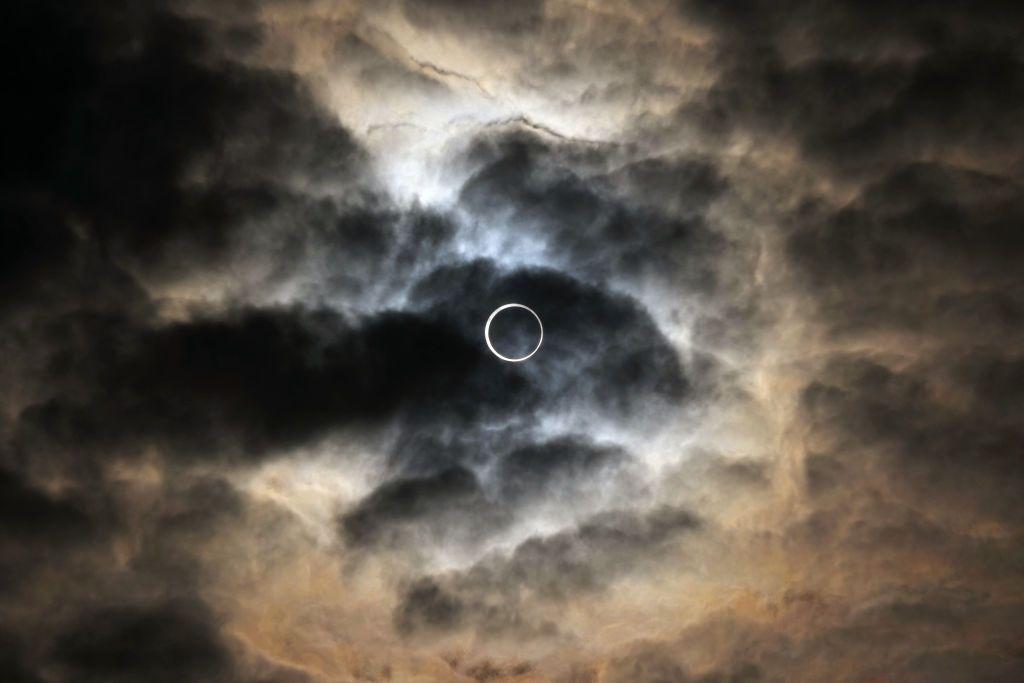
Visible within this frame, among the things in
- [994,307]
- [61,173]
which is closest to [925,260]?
[994,307]

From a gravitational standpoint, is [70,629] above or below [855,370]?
below

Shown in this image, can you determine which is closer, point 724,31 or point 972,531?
point 724,31

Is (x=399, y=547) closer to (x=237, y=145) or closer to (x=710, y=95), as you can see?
(x=237, y=145)

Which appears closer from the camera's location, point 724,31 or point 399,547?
point 724,31

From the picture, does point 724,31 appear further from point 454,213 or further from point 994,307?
point 994,307

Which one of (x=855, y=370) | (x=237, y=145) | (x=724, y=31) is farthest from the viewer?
(x=855, y=370)

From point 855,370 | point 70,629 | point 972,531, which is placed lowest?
point 972,531

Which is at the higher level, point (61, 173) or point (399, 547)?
point (61, 173)

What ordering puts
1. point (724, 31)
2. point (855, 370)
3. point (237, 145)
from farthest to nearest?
point (855, 370)
point (237, 145)
point (724, 31)

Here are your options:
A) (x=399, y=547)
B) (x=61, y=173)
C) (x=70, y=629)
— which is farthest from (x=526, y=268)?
(x=70, y=629)
